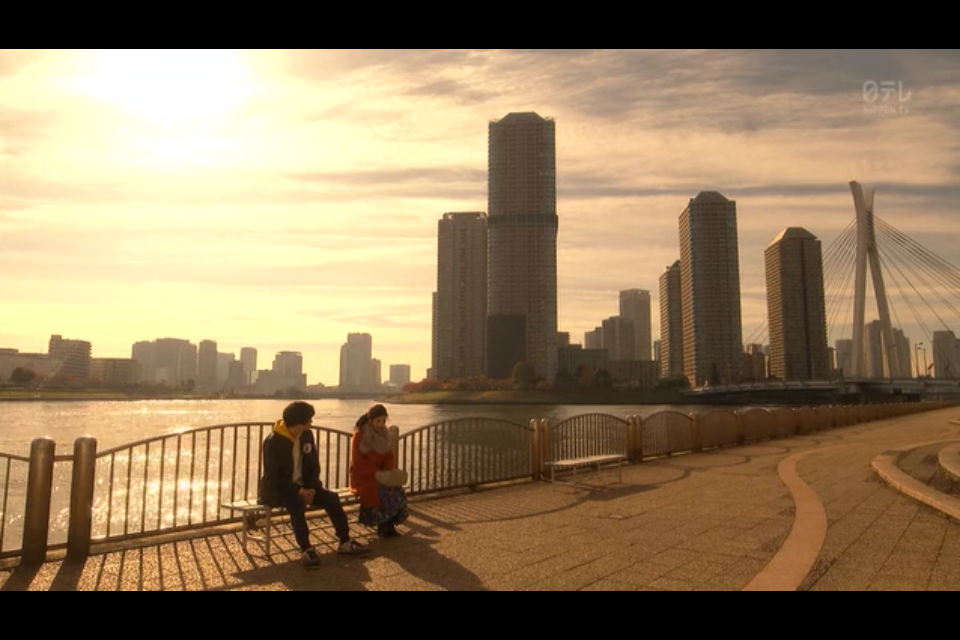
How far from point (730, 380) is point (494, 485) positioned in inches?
6999

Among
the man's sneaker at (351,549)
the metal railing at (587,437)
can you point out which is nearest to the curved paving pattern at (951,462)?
the metal railing at (587,437)

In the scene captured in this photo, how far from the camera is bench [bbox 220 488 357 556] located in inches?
254

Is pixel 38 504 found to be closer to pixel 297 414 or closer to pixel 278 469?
pixel 278 469

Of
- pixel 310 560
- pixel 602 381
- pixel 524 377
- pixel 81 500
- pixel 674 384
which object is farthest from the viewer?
pixel 674 384

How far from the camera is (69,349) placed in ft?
582

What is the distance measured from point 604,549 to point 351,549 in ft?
8.10

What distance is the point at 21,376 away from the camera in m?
139

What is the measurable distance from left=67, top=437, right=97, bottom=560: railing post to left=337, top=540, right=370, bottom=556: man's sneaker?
229 cm

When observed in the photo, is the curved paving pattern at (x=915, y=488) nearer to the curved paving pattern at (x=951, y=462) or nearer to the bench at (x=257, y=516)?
the curved paving pattern at (x=951, y=462)

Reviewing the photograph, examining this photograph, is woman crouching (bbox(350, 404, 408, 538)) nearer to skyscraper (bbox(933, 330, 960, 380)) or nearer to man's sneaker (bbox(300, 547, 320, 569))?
man's sneaker (bbox(300, 547, 320, 569))

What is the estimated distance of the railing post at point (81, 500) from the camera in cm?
622

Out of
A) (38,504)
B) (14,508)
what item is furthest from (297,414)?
(14,508)

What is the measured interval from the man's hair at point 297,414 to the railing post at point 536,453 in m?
5.93
